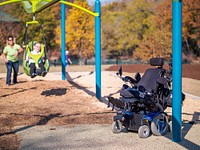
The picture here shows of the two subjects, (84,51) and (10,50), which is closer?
(10,50)

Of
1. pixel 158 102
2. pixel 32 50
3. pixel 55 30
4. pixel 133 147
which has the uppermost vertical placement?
pixel 55 30

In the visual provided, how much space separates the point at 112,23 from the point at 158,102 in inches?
1717

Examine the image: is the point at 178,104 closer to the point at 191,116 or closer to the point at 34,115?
the point at 191,116

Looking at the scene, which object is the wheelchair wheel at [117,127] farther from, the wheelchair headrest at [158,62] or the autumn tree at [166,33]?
the autumn tree at [166,33]

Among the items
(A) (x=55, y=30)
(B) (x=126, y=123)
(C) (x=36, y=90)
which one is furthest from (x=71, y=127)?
(A) (x=55, y=30)

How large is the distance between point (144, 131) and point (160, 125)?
32cm

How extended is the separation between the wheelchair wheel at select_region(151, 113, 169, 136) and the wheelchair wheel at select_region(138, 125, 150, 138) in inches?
3.4

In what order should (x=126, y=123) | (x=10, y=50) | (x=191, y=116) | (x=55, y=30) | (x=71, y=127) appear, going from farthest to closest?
(x=55, y=30) < (x=10, y=50) < (x=191, y=116) < (x=71, y=127) < (x=126, y=123)

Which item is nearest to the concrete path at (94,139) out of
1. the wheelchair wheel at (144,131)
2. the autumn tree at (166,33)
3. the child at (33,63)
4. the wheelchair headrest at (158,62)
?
the wheelchair wheel at (144,131)

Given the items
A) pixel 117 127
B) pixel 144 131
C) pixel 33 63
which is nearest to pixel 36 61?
pixel 33 63

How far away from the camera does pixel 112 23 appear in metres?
49.2

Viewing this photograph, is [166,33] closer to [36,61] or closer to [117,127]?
[36,61]

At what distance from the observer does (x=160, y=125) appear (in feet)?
20.0

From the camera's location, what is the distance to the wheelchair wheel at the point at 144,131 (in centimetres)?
591
